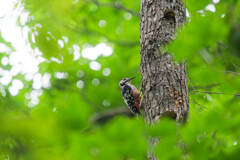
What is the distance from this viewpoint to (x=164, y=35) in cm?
318

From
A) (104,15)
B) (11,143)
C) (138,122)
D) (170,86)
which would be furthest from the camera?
(104,15)

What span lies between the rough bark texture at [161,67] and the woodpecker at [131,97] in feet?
8.71

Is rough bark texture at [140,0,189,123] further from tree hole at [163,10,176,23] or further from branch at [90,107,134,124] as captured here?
branch at [90,107,134,124]

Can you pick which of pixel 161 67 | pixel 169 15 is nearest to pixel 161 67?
pixel 161 67

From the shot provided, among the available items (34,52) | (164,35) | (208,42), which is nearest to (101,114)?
(34,52)

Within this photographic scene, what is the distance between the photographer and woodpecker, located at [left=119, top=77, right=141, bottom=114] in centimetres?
593

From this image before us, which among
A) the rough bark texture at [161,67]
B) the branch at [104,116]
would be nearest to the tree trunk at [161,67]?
the rough bark texture at [161,67]

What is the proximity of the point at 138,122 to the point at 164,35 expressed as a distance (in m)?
2.17

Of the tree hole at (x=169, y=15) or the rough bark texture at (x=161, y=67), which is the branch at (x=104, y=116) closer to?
the rough bark texture at (x=161, y=67)

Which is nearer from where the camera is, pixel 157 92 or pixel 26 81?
pixel 157 92

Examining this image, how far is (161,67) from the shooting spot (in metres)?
3.05

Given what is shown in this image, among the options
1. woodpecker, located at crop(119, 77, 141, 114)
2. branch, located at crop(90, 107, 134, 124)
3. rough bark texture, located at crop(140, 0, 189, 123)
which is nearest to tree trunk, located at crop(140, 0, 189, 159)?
rough bark texture, located at crop(140, 0, 189, 123)

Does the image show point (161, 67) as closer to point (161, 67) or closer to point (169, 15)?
point (161, 67)

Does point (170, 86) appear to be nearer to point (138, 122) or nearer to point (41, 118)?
point (138, 122)
